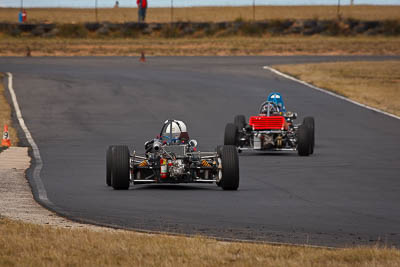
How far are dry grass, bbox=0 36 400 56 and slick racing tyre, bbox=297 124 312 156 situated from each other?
1709 inches

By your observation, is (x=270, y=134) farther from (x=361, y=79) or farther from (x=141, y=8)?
(x=141, y=8)

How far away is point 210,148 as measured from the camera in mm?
27406

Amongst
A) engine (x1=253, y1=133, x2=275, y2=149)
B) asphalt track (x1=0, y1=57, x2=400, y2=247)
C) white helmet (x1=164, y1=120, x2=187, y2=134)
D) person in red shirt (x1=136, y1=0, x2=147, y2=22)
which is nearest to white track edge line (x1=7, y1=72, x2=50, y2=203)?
asphalt track (x1=0, y1=57, x2=400, y2=247)

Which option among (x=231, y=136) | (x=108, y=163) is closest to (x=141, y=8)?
(x=231, y=136)

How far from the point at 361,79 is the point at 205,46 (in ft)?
80.1

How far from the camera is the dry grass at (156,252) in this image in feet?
36.1

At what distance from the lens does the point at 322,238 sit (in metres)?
13.1

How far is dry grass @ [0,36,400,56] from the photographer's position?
70.1 metres

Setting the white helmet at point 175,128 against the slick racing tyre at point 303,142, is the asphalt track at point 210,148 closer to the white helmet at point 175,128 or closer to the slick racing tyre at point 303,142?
the slick racing tyre at point 303,142

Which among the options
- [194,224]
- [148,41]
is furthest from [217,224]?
[148,41]

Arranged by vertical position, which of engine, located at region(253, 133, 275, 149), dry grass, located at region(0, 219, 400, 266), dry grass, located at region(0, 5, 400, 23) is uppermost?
dry grass, located at region(0, 219, 400, 266)

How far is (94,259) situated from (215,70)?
4518cm

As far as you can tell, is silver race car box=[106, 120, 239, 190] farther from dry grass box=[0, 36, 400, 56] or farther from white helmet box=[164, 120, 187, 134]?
dry grass box=[0, 36, 400, 56]

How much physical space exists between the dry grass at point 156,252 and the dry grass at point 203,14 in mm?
76502
